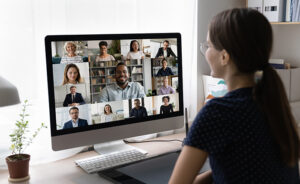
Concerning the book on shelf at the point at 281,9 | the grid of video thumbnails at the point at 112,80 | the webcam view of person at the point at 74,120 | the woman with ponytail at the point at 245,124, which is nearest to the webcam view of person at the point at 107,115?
the grid of video thumbnails at the point at 112,80

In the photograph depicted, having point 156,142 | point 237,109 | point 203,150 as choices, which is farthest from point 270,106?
point 156,142

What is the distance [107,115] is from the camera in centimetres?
165

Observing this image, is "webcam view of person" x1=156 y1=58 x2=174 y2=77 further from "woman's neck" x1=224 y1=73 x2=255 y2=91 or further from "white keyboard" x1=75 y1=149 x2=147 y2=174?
"woman's neck" x1=224 y1=73 x2=255 y2=91

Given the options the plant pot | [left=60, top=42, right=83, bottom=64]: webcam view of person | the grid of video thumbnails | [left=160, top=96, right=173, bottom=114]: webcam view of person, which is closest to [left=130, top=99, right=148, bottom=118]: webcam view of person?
the grid of video thumbnails

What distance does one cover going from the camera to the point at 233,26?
0.98m

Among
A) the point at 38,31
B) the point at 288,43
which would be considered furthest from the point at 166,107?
the point at 288,43

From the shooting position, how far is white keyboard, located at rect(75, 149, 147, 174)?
1.59 m

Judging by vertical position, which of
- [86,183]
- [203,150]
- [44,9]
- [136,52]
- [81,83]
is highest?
[44,9]

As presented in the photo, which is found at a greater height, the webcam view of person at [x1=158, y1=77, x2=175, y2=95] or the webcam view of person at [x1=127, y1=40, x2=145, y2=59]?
the webcam view of person at [x1=127, y1=40, x2=145, y2=59]

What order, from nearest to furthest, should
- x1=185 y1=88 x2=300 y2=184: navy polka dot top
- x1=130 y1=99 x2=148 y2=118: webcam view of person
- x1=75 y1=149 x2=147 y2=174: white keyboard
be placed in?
x1=185 y1=88 x2=300 y2=184: navy polka dot top, x1=75 y1=149 x2=147 y2=174: white keyboard, x1=130 y1=99 x2=148 y2=118: webcam view of person

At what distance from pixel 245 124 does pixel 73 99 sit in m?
0.82

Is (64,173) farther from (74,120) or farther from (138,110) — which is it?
(138,110)

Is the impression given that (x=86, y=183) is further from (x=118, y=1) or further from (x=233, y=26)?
(x=118, y=1)

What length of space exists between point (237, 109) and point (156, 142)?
3.65 ft
